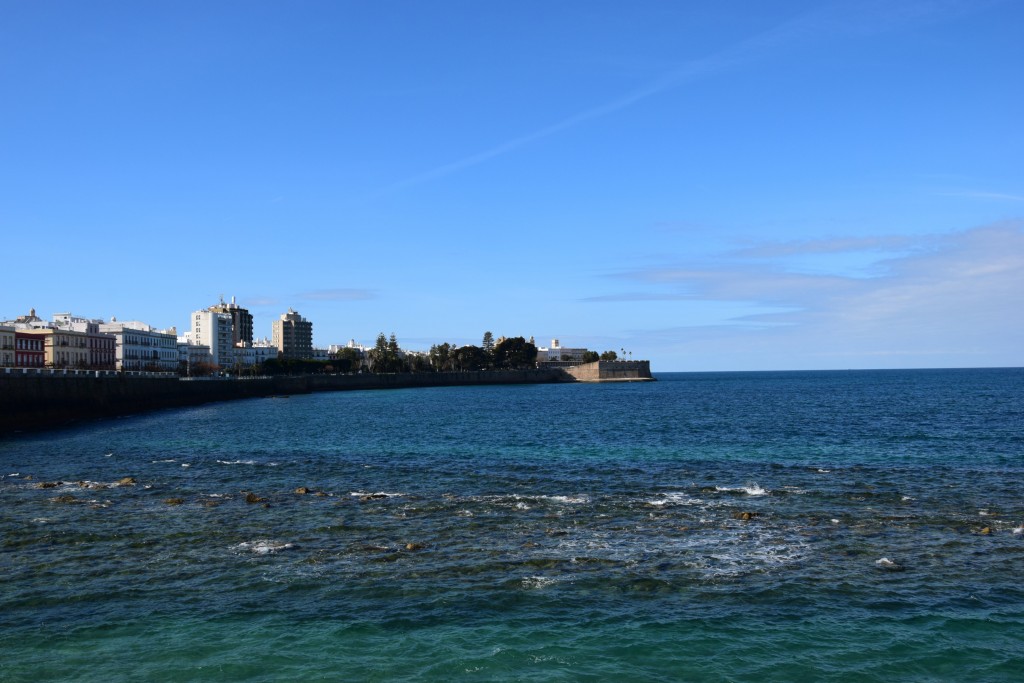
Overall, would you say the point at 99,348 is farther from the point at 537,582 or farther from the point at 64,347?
the point at 537,582

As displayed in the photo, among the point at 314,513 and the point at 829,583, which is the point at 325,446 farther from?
the point at 829,583

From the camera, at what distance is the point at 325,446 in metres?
64.3

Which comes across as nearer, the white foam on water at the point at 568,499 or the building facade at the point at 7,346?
the white foam on water at the point at 568,499

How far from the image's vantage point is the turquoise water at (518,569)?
1756 centimetres

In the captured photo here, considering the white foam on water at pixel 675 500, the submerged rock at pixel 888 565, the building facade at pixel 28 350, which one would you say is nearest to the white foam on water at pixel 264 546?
the white foam on water at pixel 675 500

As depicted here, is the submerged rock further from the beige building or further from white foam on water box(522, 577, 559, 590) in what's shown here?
the beige building

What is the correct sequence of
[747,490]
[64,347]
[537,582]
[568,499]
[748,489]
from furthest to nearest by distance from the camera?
[64,347]
[748,489]
[747,490]
[568,499]
[537,582]

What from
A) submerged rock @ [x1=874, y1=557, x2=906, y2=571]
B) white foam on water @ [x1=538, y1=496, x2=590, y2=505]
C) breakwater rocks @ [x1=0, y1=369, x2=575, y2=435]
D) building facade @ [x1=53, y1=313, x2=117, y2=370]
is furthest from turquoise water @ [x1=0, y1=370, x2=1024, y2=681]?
building facade @ [x1=53, y1=313, x2=117, y2=370]

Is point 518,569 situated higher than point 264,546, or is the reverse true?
point 264,546

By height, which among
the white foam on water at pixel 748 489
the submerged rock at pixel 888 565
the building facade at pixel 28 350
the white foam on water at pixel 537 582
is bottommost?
the submerged rock at pixel 888 565

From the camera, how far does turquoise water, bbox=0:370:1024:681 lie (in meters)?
17.6

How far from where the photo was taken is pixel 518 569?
24125 mm

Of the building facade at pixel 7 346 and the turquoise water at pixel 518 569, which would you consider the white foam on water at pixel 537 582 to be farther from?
the building facade at pixel 7 346

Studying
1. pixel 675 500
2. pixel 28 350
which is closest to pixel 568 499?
pixel 675 500
